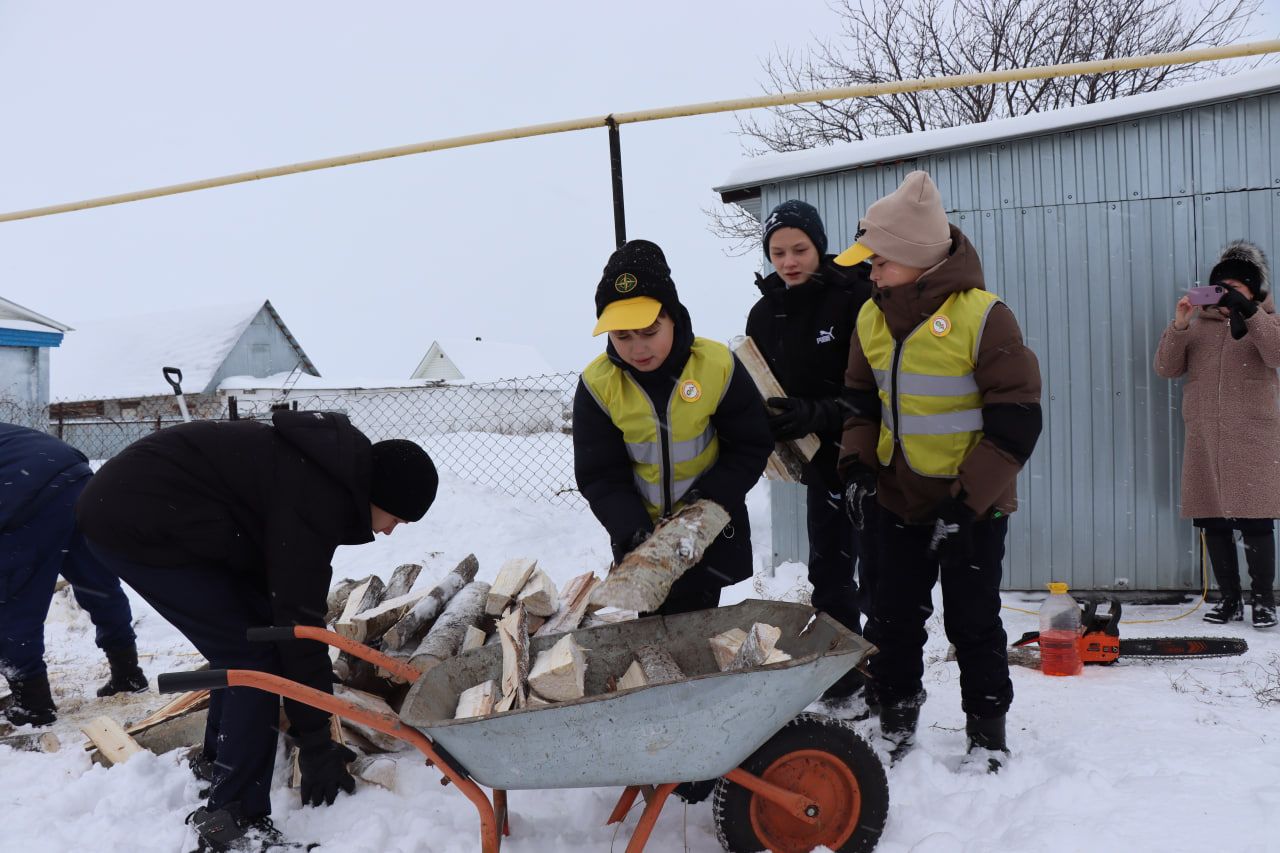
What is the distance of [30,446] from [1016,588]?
5.49 metres

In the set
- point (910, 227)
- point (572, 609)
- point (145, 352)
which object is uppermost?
point (145, 352)

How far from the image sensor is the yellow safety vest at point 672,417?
2.62 meters

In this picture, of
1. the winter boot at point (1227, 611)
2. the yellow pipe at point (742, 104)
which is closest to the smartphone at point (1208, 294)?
the yellow pipe at point (742, 104)

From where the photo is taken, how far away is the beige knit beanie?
2.54 metres

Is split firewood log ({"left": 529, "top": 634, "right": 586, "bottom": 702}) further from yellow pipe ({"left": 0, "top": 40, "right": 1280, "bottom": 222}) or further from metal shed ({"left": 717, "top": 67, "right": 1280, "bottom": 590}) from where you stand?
metal shed ({"left": 717, "top": 67, "right": 1280, "bottom": 590})

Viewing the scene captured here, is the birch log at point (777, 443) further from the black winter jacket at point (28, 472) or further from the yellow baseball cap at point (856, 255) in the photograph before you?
the black winter jacket at point (28, 472)

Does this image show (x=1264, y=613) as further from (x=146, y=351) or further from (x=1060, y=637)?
(x=146, y=351)

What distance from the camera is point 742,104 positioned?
430 cm

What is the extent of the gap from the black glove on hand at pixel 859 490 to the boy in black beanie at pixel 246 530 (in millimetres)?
1418

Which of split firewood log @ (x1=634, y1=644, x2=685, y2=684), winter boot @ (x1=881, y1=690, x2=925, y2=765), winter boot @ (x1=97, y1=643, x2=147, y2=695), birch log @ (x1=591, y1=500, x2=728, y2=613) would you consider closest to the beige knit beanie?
birch log @ (x1=591, y1=500, x2=728, y2=613)

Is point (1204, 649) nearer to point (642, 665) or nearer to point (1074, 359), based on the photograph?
point (1074, 359)

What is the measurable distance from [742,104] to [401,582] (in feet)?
10.5

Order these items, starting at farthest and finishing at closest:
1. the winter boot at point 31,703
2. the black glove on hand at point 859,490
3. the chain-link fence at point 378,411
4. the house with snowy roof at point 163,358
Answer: the house with snowy roof at point 163,358 < the chain-link fence at point 378,411 < the winter boot at point 31,703 < the black glove on hand at point 859,490

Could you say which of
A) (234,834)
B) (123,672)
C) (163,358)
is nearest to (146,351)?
(163,358)
